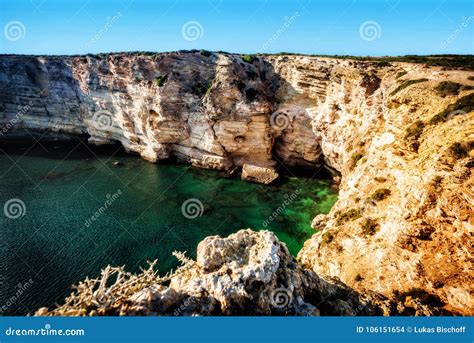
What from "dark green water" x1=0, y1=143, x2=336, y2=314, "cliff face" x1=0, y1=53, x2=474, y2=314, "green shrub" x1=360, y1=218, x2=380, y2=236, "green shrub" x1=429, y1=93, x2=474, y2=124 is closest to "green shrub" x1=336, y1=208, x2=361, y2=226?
"cliff face" x1=0, y1=53, x2=474, y2=314

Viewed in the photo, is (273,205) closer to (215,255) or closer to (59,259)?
(59,259)

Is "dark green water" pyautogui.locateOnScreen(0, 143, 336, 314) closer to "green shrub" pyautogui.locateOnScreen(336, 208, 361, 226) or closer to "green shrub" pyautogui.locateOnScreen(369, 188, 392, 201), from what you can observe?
"green shrub" pyautogui.locateOnScreen(336, 208, 361, 226)

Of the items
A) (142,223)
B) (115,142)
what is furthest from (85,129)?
(142,223)

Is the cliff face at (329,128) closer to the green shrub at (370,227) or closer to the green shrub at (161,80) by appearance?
the green shrub at (370,227)

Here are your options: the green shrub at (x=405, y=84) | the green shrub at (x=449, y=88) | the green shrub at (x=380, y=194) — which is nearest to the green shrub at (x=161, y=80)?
the green shrub at (x=405, y=84)

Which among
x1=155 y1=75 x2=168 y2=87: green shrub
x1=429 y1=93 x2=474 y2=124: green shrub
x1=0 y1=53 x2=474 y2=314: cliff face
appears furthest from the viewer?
x1=155 y1=75 x2=168 y2=87: green shrub
